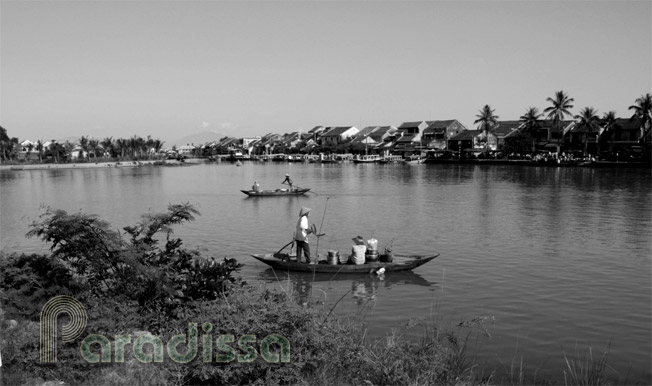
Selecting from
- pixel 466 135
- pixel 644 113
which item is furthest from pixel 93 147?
pixel 644 113

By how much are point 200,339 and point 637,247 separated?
18.6 meters

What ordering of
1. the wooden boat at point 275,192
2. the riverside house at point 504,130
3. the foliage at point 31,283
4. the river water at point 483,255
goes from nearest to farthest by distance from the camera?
the foliage at point 31,283, the river water at point 483,255, the wooden boat at point 275,192, the riverside house at point 504,130

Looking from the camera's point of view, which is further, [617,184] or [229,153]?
[229,153]

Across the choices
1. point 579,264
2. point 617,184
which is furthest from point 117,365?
point 617,184

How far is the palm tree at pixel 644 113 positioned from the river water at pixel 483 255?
3568 cm

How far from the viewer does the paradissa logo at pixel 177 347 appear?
6.24 metres

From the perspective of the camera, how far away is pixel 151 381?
5.91 meters

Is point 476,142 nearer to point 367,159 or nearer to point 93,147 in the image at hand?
point 367,159

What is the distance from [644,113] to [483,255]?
6632cm

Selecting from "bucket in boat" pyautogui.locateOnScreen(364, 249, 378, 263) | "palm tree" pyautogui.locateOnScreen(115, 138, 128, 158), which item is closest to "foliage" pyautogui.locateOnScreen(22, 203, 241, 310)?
"bucket in boat" pyautogui.locateOnScreen(364, 249, 378, 263)

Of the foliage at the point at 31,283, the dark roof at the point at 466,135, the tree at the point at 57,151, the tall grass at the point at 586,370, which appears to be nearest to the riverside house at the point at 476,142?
the dark roof at the point at 466,135

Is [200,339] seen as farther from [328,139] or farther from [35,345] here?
[328,139]

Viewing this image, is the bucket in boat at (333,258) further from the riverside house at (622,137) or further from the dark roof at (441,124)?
the dark roof at (441,124)

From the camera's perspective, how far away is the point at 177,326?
7406 mm
